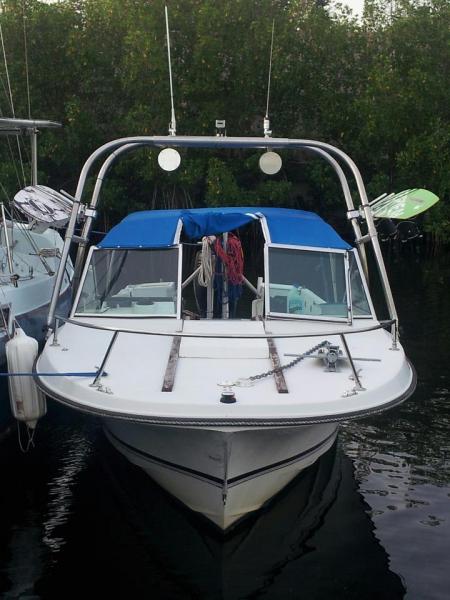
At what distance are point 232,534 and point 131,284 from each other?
3.31 metres

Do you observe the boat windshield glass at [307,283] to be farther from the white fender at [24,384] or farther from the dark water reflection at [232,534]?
the white fender at [24,384]

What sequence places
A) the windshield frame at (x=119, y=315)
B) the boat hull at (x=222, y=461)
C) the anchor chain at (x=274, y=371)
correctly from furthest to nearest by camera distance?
the windshield frame at (x=119, y=315), the anchor chain at (x=274, y=371), the boat hull at (x=222, y=461)

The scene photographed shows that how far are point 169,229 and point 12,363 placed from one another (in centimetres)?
251

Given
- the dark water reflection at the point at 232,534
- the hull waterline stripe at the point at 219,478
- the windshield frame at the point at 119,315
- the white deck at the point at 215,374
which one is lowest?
the dark water reflection at the point at 232,534

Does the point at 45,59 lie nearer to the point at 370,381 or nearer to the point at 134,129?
the point at 134,129

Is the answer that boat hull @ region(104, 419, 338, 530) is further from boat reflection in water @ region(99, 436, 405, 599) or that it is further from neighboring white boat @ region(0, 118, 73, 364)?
neighboring white boat @ region(0, 118, 73, 364)

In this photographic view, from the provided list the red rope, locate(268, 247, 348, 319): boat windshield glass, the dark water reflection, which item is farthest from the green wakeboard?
the dark water reflection

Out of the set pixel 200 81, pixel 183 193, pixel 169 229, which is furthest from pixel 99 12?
pixel 169 229

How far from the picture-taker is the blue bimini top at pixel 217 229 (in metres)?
9.45

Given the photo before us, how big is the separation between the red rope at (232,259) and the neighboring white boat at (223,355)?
0.02 metres

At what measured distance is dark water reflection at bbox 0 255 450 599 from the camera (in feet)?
21.9

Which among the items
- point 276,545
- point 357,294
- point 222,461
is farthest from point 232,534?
point 357,294

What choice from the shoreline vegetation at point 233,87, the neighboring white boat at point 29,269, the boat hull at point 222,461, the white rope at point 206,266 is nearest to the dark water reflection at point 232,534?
the boat hull at point 222,461

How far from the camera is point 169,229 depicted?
31.5 feet
